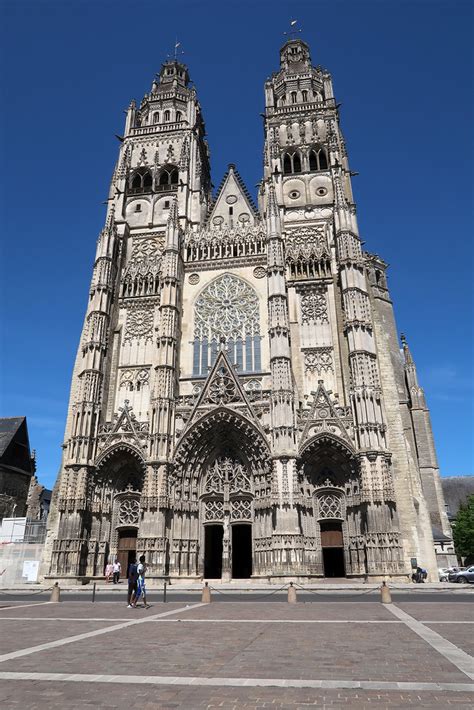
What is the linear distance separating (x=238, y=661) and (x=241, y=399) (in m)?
21.7

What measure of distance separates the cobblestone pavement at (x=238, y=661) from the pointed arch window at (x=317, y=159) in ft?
107

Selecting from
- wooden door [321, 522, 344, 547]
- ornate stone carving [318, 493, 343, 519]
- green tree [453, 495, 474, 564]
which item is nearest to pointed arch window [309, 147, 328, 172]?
ornate stone carving [318, 493, 343, 519]

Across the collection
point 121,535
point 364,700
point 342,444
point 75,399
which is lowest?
point 364,700

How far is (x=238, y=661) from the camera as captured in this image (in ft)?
20.2

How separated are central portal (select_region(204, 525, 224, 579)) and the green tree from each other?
85.5ft

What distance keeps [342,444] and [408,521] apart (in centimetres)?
497

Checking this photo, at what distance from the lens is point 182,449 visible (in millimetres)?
27234

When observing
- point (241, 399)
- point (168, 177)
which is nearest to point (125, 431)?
point (241, 399)

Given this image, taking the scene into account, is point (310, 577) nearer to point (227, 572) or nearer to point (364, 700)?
point (227, 572)

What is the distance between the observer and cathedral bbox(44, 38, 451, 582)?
25312 mm

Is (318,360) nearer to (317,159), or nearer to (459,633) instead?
(317,159)

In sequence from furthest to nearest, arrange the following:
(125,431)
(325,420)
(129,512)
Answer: (125,431) < (129,512) < (325,420)

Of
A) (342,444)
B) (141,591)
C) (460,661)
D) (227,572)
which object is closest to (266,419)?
(342,444)

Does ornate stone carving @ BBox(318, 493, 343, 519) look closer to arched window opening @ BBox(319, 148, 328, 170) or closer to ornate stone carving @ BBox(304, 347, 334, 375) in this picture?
ornate stone carving @ BBox(304, 347, 334, 375)
